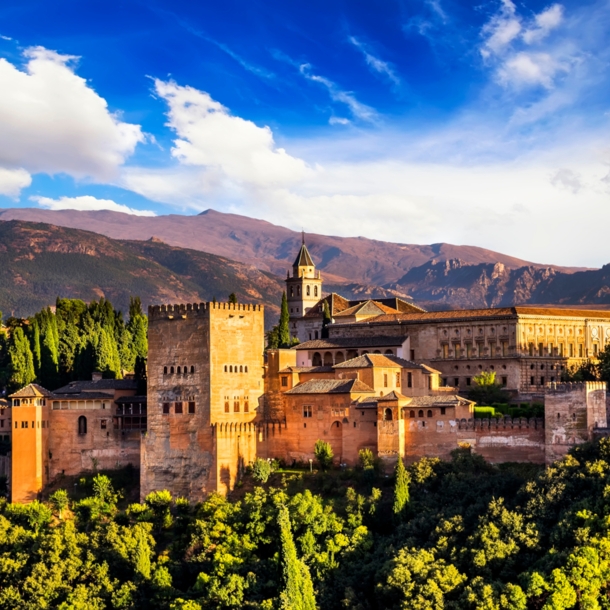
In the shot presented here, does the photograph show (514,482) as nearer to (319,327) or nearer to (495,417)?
(495,417)

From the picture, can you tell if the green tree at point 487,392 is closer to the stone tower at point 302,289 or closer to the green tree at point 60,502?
the green tree at point 60,502

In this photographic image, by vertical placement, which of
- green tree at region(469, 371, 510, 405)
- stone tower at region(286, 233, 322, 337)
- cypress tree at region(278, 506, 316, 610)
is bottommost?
cypress tree at region(278, 506, 316, 610)

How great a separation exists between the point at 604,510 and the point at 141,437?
2462 cm

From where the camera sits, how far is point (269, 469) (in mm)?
60312

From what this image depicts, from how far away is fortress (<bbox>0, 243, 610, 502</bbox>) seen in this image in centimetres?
5791

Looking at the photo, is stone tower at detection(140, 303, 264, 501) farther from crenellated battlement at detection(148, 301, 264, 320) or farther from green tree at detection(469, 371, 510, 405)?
green tree at detection(469, 371, 510, 405)

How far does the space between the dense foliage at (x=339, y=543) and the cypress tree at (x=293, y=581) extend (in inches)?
2.5

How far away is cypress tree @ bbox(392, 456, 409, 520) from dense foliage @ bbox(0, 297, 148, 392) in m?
21.5

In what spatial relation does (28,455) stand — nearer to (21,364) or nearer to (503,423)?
(21,364)

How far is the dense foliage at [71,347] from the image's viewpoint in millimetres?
77125

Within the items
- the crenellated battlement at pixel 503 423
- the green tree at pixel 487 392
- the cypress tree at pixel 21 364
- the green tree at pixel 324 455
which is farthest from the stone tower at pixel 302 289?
the crenellated battlement at pixel 503 423

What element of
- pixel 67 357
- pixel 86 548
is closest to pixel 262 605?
pixel 86 548

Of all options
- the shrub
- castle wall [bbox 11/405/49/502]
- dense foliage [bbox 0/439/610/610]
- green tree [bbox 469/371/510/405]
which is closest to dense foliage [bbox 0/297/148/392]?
castle wall [bbox 11/405/49/502]

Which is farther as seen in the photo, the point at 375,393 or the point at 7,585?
the point at 375,393
